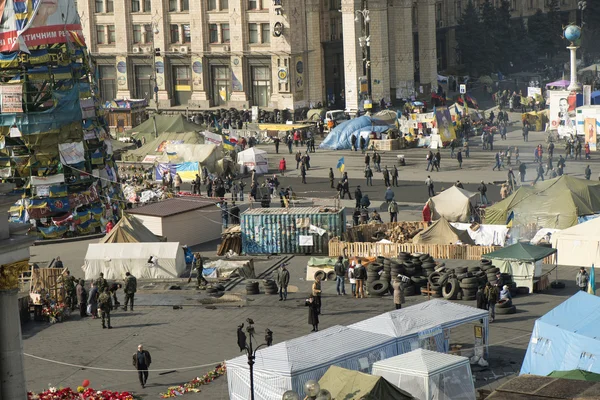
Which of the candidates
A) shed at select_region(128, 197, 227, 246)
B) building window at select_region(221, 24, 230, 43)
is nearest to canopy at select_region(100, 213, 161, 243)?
shed at select_region(128, 197, 227, 246)

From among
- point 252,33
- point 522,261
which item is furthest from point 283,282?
point 252,33

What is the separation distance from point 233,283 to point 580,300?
52.9 ft

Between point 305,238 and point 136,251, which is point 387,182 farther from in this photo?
point 136,251

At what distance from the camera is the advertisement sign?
7556cm

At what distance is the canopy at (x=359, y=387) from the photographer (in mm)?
27938

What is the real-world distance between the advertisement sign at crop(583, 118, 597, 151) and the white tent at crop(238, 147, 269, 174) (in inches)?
747

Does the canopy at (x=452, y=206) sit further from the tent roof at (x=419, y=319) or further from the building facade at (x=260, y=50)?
the building facade at (x=260, y=50)

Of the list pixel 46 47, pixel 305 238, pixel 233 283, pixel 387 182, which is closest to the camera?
pixel 233 283

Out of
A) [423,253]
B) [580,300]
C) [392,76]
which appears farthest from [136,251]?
[392,76]

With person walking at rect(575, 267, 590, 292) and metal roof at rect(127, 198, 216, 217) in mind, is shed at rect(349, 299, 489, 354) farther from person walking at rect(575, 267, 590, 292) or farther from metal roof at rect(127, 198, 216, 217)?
metal roof at rect(127, 198, 216, 217)

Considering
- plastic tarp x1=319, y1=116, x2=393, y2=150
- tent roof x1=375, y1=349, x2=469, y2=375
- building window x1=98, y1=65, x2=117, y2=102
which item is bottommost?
tent roof x1=375, y1=349, x2=469, y2=375

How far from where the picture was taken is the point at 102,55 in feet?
344

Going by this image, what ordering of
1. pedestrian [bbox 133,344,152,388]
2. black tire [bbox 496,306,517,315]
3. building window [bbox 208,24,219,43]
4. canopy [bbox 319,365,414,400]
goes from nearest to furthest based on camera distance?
canopy [bbox 319,365,414,400] → pedestrian [bbox 133,344,152,388] → black tire [bbox 496,306,517,315] → building window [bbox 208,24,219,43]

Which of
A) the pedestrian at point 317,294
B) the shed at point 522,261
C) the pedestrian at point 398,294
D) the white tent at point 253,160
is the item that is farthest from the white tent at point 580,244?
the white tent at point 253,160
